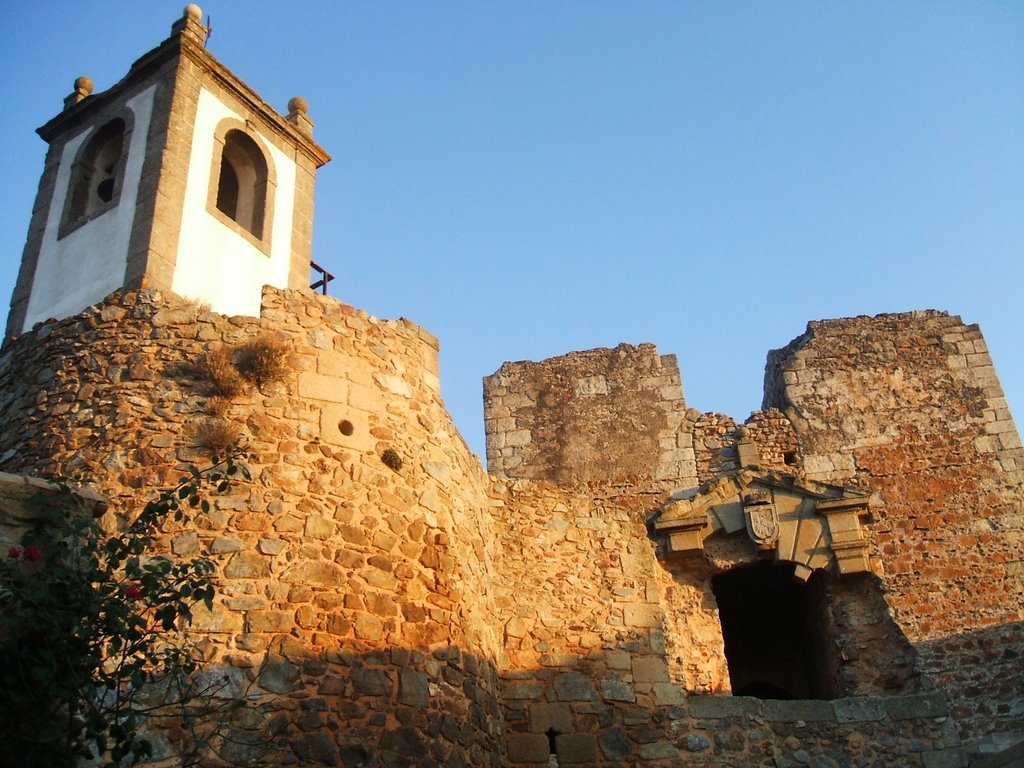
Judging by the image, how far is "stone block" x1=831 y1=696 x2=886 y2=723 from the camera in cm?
881

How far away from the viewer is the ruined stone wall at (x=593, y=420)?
11984 mm

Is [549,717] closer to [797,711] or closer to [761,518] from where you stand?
[797,711]

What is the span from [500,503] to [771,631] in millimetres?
4316

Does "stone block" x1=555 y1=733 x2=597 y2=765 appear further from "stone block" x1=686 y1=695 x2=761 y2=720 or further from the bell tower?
the bell tower

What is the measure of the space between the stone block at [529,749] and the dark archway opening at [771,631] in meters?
3.53

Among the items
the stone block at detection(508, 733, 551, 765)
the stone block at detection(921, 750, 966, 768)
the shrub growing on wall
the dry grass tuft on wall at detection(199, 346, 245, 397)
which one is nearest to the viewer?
the shrub growing on wall

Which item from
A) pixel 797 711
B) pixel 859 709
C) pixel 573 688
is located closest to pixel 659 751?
pixel 573 688

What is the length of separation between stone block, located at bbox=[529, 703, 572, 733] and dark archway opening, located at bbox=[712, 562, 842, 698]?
3.25 meters

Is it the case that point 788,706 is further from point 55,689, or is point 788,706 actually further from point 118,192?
point 118,192

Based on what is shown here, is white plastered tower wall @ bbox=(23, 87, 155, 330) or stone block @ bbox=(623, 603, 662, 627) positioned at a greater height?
white plastered tower wall @ bbox=(23, 87, 155, 330)

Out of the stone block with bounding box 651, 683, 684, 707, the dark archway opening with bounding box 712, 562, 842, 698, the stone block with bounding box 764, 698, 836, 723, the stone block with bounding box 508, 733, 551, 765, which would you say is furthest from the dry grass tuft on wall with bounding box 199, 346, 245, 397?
the dark archway opening with bounding box 712, 562, 842, 698

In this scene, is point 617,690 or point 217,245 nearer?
point 617,690

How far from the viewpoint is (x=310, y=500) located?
6.78 m

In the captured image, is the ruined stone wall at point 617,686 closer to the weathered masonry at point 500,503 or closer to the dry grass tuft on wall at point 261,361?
the weathered masonry at point 500,503
